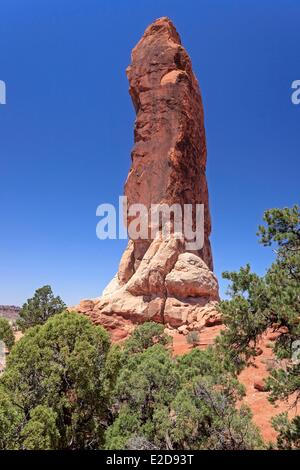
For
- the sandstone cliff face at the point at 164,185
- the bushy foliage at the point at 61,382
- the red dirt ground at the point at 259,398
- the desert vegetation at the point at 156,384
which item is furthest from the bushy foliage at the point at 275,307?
the sandstone cliff face at the point at 164,185

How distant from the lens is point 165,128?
37438mm

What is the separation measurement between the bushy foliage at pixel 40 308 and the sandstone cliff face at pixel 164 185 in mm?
2616

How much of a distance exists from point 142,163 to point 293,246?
30.5 metres

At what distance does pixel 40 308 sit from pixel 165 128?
74.2 feet

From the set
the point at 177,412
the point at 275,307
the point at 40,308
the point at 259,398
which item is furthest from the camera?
the point at 40,308

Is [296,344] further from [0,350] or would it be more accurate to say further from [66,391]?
[0,350]

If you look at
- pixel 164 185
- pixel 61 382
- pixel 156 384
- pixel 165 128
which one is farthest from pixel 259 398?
pixel 165 128

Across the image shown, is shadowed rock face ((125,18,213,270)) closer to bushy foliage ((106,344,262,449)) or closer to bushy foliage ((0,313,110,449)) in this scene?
bushy foliage ((106,344,262,449))

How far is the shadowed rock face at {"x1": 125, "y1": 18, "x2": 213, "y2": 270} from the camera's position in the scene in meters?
36.8

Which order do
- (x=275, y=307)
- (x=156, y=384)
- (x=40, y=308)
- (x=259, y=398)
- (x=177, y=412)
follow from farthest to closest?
(x=40, y=308) < (x=259, y=398) < (x=156, y=384) < (x=177, y=412) < (x=275, y=307)

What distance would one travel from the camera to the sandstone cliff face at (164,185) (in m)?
32.4

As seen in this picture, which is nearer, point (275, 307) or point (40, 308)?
point (275, 307)

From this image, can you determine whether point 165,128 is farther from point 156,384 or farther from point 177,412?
point 177,412

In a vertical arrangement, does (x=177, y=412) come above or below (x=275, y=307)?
below
